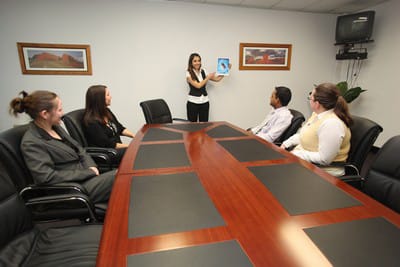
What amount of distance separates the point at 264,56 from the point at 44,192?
393cm

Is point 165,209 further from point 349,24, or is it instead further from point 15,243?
point 349,24

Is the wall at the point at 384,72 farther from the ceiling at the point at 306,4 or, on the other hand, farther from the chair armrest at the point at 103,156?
the chair armrest at the point at 103,156

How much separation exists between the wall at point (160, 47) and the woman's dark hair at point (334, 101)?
8.16ft

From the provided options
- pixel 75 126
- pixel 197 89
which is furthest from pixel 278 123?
pixel 75 126

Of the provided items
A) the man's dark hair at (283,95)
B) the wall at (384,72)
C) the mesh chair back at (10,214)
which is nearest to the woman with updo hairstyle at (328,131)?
the man's dark hair at (283,95)

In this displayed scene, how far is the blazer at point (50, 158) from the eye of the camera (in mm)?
1308

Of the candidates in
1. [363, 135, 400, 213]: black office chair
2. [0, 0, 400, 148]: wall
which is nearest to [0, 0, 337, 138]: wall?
[0, 0, 400, 148]: wall

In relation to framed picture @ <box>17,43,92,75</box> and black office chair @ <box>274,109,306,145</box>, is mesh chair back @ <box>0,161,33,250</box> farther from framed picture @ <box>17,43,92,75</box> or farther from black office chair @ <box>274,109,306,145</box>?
framed picture @ <box>17,43,92,75</box>

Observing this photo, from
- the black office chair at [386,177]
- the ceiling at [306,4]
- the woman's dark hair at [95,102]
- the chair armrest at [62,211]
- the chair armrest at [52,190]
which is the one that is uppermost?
the ceiling at [306,4]

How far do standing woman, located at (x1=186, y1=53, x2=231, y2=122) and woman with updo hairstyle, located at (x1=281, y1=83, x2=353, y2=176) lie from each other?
2126 mm

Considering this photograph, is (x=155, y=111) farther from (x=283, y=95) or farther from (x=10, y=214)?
(x=10, y=214)

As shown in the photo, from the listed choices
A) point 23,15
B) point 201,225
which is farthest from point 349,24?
point 23,15

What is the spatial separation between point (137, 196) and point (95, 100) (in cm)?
150

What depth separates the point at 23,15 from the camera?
321cm
